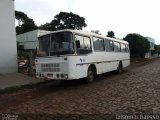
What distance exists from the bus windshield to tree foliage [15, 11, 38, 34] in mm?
50641

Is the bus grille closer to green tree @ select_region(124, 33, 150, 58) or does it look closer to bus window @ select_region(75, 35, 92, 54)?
bus window @ select_region(75, 35, 92, 54)

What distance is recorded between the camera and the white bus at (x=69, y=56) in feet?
38.2

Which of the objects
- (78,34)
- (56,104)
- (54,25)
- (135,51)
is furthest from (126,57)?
(54,25)

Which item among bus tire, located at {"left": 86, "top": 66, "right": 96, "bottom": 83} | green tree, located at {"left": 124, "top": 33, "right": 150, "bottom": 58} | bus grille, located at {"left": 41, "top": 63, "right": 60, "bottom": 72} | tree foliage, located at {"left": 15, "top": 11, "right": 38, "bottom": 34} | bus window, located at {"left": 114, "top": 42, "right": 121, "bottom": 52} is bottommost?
bus tire, located at {"left": 86, "top": 66, "right": 96, "bottom": 83}

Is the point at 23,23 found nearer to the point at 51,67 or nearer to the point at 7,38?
the point at 7,38

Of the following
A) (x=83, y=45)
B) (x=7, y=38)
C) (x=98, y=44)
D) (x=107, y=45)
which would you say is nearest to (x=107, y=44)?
(x=107, y=45)

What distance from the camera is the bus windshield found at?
38.5 feet

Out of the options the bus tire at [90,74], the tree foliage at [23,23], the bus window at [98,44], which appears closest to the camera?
the bus tire at [90,74]

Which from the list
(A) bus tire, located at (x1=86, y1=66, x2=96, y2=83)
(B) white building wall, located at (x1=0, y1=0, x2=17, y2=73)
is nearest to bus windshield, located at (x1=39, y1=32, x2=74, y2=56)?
(A) bus tire, located at (x1=86, y1=66, x2=96, y2=83)

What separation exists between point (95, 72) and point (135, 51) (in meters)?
40.2

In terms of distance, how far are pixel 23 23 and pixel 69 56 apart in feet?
185

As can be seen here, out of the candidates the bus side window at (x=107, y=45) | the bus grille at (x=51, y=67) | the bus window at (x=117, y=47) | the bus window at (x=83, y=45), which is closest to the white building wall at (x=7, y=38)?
the bus grille at (x=51, y=67)

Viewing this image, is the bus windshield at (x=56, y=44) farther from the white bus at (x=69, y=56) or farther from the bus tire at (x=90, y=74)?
the bus tire at (x=90, y=74)

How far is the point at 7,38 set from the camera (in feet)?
55.2
